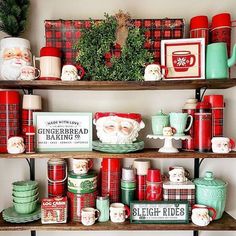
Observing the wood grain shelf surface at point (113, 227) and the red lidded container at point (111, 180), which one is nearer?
the wood grain shelf surface at point (113, 227)

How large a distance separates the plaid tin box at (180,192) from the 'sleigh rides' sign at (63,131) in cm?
44

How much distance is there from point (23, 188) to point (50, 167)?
0.16 meters

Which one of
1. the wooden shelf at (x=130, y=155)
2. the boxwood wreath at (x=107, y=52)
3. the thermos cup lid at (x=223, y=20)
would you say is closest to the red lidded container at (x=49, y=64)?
the boxwood wreath at (x=107, y=52)

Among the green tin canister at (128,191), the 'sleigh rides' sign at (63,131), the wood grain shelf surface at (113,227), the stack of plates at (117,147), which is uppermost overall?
the 'sleigh rides' sign at (63,131)

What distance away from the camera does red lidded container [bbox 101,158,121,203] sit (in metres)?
1.34

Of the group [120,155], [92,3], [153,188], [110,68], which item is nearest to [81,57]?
[110,68]

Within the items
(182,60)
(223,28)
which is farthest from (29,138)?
(223,28)

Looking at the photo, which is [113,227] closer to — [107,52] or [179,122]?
[179,122]

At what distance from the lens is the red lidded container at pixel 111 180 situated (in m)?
1.34

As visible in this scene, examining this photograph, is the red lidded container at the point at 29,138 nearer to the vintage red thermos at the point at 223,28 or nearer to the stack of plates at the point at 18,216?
the stack of plates at the point at 18,216

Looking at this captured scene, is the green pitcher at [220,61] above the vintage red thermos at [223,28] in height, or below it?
below

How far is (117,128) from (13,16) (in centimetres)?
75

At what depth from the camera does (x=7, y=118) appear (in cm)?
129

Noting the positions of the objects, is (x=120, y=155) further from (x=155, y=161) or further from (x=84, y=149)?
(x=155, y=161)
